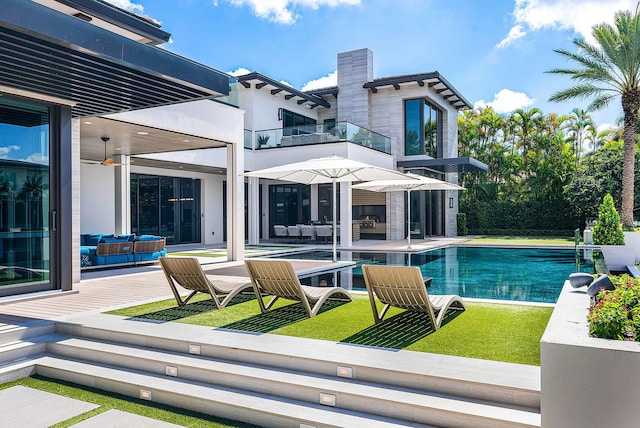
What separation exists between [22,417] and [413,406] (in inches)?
132

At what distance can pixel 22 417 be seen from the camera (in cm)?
430

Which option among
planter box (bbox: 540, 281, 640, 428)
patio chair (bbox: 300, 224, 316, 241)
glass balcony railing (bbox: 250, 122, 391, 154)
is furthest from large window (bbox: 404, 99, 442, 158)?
planter box (bbox: 540, 281, 640, 428)

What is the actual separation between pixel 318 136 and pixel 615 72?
38.5ft

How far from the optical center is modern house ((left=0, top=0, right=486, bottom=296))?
21.4ft

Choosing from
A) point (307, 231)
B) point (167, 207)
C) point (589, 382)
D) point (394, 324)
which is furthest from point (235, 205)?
point (589, 382)

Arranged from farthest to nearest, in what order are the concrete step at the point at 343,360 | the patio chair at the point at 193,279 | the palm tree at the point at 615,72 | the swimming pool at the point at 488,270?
the palm tree at the point at 615,72, the swimming pool at the point at 488,270, the patio chair at the point at 193,279, the concrete step at the point at 343,360

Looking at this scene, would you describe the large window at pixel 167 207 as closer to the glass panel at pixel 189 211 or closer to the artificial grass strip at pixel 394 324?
the glass panel at pixel 189 211

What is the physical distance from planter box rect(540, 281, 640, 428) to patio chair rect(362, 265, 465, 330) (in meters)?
2.30

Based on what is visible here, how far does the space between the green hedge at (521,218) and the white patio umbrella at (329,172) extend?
16.8m

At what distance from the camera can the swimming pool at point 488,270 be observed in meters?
9.49

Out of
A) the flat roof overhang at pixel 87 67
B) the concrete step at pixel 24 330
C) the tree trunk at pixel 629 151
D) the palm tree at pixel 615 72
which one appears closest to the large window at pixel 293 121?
the palm tree at pixel 615 72

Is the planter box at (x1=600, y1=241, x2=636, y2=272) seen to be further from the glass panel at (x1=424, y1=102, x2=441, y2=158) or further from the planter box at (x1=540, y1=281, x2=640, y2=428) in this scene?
the glass panel at (x1=424, y1=102, x2=441, y2=158)

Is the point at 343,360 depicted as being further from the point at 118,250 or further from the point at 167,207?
the point at 167,207

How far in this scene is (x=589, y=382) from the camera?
3186mm
